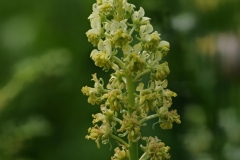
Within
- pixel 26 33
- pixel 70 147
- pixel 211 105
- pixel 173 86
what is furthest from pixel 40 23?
pixel 211 105

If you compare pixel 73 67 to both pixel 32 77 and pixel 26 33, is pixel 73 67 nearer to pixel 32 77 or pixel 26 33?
pixel 26 33

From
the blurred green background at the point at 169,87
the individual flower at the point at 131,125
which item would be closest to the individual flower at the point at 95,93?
the individual flower at the point at 131,125

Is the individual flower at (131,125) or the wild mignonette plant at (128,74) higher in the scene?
the wild mignonette plant at (128,74)

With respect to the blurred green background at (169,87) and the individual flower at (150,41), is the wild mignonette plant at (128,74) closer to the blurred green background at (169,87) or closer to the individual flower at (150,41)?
the individual flower at (150,41)

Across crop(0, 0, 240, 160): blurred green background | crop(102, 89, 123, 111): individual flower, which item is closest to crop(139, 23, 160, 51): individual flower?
crop(102, 89, 123, 111): individual flower

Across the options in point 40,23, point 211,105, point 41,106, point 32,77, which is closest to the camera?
point 32,77

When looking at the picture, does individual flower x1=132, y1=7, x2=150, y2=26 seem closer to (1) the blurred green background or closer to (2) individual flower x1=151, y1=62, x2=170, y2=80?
(2) individual flower x1=151, y1=62, x2=170, y2=80

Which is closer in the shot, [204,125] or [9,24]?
[204,125]
